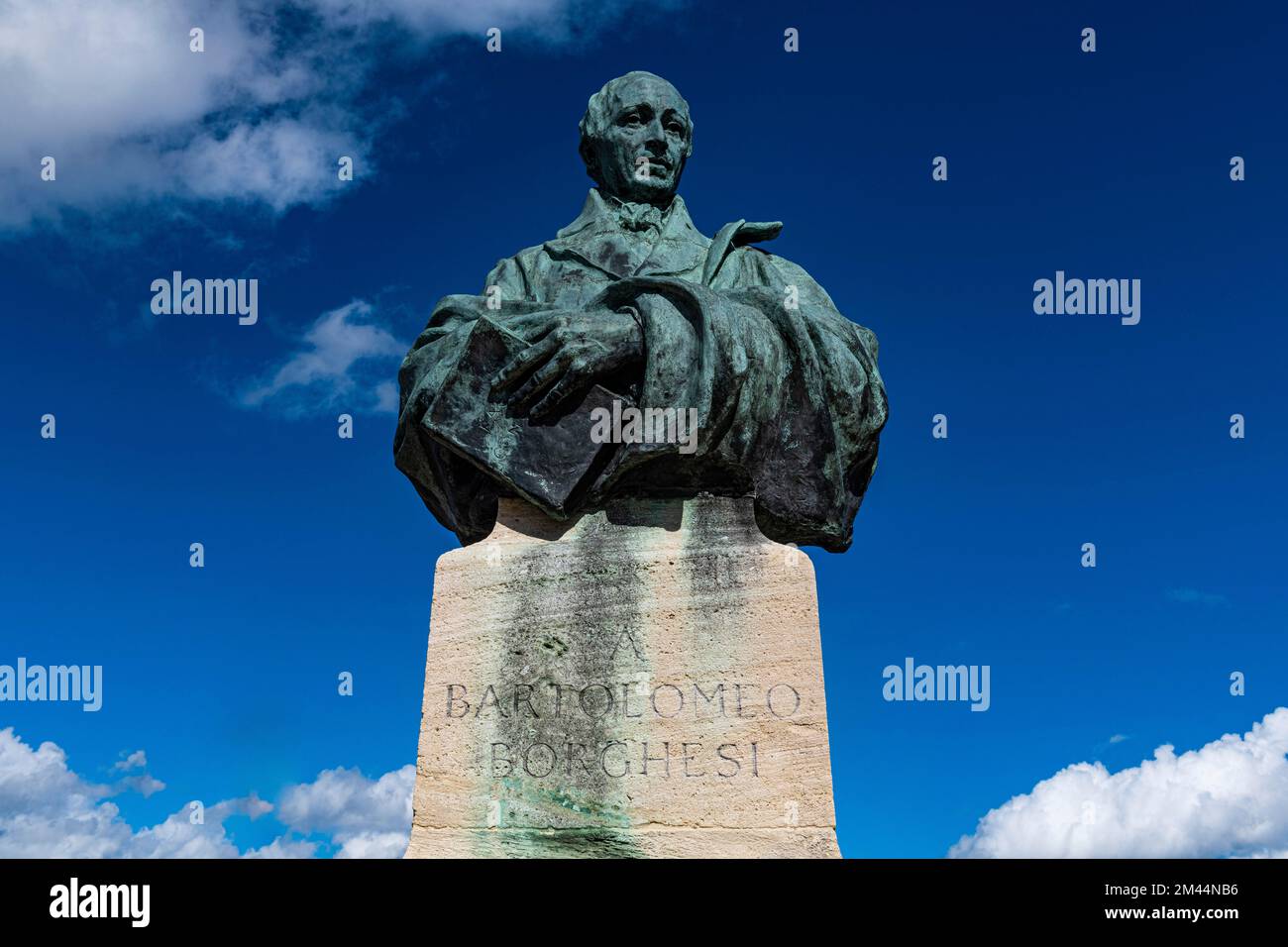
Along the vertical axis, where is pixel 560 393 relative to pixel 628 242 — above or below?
below

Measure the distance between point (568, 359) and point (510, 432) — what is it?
0.49m

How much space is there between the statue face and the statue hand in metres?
1.53

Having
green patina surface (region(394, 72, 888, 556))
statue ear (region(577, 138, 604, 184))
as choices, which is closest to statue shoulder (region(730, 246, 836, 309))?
green patina surface (region(394, 72, 888, 556))

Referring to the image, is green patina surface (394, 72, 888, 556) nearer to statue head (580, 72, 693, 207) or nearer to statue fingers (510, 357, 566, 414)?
statue fingers (510, 357, 566, 414)

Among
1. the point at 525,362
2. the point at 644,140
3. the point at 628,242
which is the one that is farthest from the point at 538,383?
the point at 644,140

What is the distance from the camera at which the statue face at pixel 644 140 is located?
751cm

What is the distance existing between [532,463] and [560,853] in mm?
1892

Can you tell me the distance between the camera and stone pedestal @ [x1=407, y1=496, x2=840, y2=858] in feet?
19.3

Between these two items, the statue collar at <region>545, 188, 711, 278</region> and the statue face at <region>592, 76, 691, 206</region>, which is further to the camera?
the statue face at <region>592, 76, 691, 206</region>

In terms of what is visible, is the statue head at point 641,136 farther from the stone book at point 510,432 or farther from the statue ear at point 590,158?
the stone book at point 510,432

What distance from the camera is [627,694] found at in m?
6.05

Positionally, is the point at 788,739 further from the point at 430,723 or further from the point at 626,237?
the point at 626,237

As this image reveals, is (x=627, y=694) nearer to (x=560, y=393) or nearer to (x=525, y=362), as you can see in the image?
(x=560, y=393)

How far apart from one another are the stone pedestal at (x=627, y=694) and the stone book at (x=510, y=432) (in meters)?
0.28
